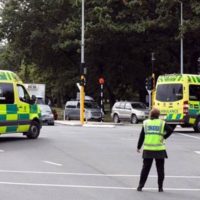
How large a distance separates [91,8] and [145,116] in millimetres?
11144

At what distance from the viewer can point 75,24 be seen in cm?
4831

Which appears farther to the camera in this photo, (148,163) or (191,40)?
(191,40)

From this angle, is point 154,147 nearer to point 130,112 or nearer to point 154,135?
point 154,135

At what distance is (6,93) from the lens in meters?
20.3

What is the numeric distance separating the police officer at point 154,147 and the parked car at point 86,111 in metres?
35.5

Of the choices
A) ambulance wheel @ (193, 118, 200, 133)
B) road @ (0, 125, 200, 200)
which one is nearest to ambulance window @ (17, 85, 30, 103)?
road @ (0, 125, 200, 200)

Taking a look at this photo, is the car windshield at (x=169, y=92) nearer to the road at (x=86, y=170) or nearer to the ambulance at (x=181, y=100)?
the ambulance at (x=181, y=100)

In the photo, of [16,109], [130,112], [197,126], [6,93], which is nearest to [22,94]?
[16,109]

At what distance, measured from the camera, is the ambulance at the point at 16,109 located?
20.1m

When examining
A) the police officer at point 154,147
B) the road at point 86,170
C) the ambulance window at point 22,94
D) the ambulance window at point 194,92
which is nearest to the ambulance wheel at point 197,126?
the ambulance window at point 194,92

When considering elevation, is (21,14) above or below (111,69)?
above

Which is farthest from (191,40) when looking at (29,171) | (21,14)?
(29,171)

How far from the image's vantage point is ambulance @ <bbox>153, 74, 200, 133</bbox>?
28.4m

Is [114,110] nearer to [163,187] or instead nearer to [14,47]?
[14,47]
